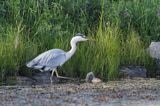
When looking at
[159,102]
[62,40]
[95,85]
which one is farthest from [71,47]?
[159,102]

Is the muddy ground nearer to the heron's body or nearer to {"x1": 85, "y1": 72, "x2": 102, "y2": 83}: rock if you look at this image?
{"x1": 85, "y1": 72, "x2": 102, "y2": 83}: rock

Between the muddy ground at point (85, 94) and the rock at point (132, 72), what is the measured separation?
1.99ft

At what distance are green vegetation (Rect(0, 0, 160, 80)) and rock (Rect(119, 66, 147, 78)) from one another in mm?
192

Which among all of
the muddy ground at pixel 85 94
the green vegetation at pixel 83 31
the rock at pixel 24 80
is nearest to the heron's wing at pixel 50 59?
the rock at pixel 24 80

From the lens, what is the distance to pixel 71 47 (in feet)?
42.3

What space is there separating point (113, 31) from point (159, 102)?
→ 361cm

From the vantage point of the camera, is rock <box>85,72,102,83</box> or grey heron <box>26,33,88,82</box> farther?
grey heron <box>26,33,88,82</box>

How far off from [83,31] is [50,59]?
Answer: 6.92 ft

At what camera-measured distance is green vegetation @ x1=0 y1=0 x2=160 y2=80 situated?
41.1ft

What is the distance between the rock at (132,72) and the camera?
12672mm

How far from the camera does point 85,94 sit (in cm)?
1068

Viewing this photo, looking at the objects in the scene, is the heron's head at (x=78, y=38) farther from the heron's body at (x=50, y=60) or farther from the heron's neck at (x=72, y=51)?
the heron's body at (x=50, y=60)

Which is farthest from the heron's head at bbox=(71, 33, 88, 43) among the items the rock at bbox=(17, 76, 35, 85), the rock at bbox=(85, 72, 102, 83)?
the rock at bbox=(17, 76, 35, 85)

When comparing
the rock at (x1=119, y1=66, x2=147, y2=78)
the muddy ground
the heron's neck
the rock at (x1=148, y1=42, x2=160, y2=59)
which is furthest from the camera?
the rock at (x1=148, y1=42, x2=160, y2=59)
